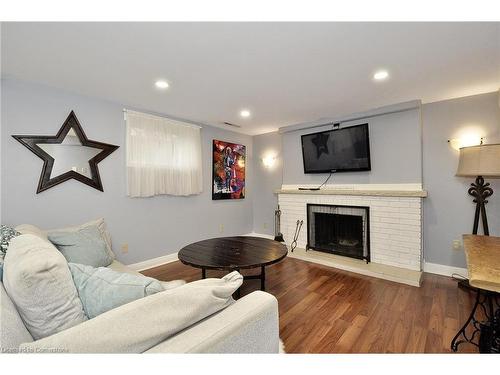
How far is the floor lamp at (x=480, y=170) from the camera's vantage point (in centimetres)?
231

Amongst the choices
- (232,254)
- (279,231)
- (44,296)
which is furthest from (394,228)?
(44,296)

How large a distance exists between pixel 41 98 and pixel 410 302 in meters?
4.24

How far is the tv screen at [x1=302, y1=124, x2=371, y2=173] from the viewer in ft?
11.0

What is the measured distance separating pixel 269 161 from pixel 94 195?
3.03 metres

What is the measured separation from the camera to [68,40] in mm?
1678

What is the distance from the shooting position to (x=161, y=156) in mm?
3355

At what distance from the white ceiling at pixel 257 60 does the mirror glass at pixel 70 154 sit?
22.9 inches

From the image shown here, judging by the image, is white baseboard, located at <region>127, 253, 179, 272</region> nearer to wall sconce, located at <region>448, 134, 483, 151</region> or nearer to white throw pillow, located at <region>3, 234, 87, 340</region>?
white throw pillow, located at <region>3, 234, 87, 340</region>

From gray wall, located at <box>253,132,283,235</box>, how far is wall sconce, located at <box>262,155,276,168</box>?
0.04 meters

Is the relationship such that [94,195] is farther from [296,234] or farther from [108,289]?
[296,234]
